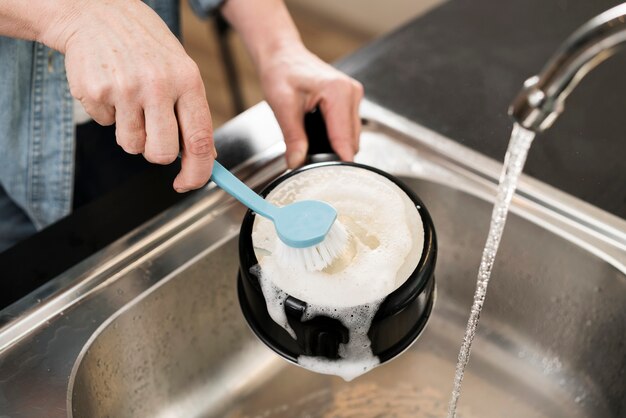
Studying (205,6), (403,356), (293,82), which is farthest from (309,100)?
(403,356)

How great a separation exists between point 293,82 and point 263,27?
96 millimetres

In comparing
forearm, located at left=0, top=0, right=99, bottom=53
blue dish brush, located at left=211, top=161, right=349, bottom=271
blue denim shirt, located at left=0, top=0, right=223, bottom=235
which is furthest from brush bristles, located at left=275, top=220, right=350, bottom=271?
blue denim shirt, located at left=0, top=0, right=223, bottom=235

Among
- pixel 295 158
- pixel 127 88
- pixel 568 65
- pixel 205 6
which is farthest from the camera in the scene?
pixel 205 6

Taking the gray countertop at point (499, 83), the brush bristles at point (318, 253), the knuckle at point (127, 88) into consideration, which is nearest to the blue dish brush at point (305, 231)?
the brush bristles at point (318, 253)

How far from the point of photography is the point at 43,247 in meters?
0.60

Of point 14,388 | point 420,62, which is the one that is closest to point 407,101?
point 420,62

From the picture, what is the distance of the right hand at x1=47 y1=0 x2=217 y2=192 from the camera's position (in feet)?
1.49

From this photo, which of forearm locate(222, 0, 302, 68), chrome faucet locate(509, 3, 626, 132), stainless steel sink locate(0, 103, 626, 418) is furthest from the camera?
forearm locate(222, 0, 302, 68)

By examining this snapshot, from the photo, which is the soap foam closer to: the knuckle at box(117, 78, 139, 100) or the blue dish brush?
the blue dish brush

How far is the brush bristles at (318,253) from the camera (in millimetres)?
464

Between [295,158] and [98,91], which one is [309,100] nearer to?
[295,158]

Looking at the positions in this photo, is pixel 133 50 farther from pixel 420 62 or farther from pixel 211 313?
pixel 420 62

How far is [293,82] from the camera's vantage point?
0.68 m

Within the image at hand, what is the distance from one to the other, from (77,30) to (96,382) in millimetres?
292
